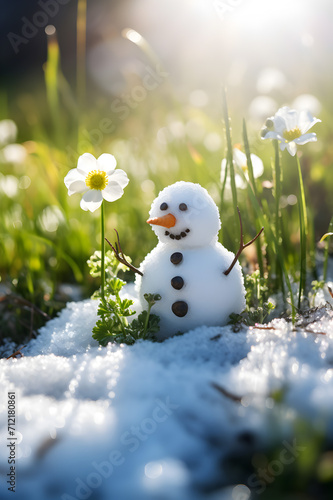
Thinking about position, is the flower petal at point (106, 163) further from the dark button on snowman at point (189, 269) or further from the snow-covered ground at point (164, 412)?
the snow-covered ground at point (164, 412)

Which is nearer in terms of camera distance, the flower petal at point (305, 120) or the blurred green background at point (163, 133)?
the flower petal at point (305, 120)

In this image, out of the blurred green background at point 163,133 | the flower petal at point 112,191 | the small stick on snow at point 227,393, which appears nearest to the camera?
the small stick on snow at point 227,393

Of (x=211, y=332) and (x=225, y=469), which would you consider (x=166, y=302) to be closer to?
(x=211, y=332)

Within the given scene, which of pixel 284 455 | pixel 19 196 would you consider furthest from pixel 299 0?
pixel 284 455

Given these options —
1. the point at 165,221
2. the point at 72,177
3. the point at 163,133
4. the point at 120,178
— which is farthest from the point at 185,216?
the point at 163,133

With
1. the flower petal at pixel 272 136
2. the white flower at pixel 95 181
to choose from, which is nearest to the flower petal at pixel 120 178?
the white flower at pixel 95 181

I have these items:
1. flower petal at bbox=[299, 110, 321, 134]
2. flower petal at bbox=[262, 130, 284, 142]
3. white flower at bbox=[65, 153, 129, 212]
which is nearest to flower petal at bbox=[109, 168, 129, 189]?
white flower at bbox=[65, 153, 129, 212]

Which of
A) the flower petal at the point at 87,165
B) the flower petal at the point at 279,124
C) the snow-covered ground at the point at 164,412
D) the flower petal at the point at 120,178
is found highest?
the flower petal at the point at 279,124
